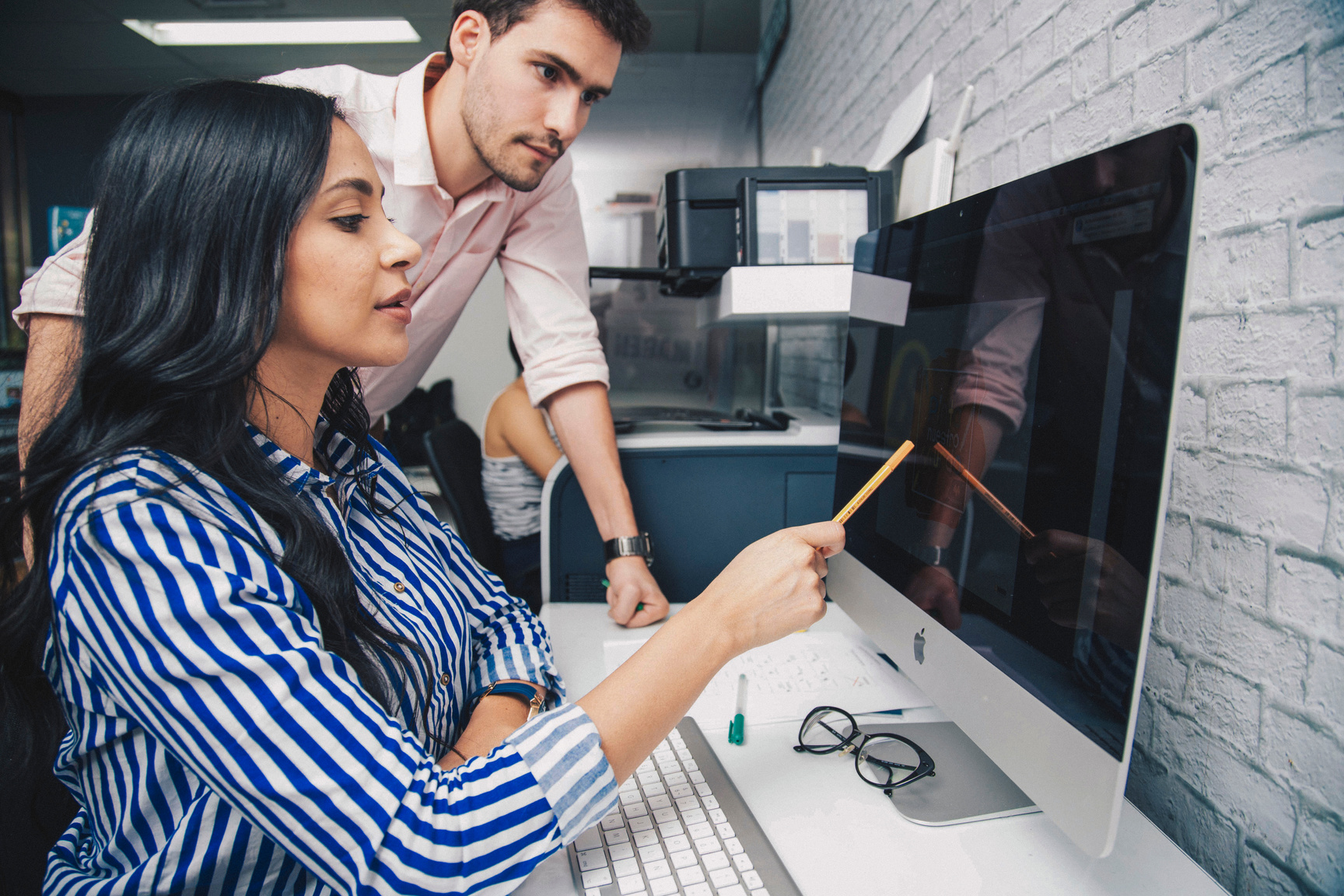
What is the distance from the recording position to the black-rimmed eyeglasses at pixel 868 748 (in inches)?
27.1

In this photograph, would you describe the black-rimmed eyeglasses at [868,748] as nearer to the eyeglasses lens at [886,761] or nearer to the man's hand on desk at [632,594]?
the eyeglasses lens at [886,761]

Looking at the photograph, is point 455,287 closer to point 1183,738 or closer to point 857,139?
point 857,139

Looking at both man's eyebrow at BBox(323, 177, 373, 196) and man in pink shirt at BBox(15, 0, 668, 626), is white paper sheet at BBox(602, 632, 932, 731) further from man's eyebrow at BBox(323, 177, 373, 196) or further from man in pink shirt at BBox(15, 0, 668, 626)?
man's eyebrow at BBox(323, 177, 373, 196)

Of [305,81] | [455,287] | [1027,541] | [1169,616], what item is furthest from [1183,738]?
[305,81]

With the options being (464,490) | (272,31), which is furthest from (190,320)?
(272,31)

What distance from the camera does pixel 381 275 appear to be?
2.40 feet

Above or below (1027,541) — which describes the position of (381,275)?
above

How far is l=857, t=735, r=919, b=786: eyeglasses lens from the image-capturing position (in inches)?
27.3

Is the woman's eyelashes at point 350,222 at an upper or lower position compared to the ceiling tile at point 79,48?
lower

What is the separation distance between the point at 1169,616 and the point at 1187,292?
1.55 feet

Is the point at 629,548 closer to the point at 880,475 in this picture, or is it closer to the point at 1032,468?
the point at 880,475

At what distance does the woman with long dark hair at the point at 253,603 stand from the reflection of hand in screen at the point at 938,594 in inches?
3.6

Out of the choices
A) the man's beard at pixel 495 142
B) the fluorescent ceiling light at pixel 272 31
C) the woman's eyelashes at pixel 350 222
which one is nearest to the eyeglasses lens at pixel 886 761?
the woman's eyelashes at pixel 350 222

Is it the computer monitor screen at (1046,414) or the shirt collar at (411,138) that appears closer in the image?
the computer monitor screen at (1046,414)
